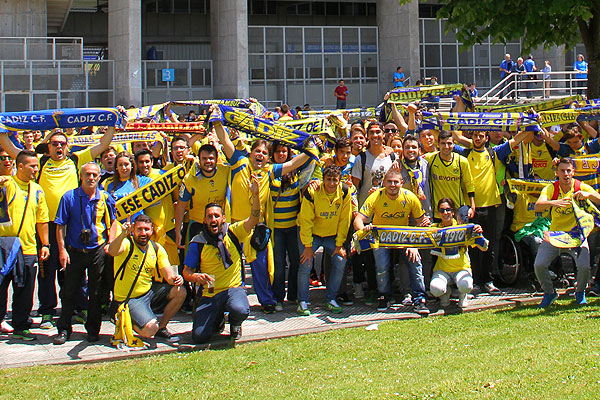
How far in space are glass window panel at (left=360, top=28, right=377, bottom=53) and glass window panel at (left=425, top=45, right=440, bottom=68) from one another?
231 centimetres

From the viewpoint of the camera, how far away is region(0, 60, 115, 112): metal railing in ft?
92.6

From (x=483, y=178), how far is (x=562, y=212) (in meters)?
1.26

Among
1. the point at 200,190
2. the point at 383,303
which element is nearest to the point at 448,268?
the point at 383,303

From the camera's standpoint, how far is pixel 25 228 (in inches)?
333

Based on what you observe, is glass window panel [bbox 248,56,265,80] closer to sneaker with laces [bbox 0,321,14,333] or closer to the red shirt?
the red shirt

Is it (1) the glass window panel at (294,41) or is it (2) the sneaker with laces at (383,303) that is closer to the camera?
(2) the sneaker with laces at (383,303)

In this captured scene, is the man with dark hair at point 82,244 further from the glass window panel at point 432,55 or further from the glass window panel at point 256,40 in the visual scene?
the glass window panel at point 432,55

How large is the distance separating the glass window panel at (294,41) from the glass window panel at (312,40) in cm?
32

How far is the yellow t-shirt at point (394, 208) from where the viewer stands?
9516mm

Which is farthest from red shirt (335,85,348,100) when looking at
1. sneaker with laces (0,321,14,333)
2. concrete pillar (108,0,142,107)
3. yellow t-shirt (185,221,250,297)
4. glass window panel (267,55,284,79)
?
sneaker with laces (0,321,14,333)

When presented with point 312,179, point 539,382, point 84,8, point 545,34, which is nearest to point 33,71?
point 84,8

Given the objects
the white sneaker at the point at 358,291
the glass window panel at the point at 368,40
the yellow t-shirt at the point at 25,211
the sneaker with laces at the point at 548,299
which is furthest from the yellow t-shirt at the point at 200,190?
the glass window panel at the point at 368,40

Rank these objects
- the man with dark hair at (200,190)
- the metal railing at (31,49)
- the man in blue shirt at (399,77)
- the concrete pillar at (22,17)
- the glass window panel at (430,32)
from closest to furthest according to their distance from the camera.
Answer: the man with dark hair at (200,190), the metal railing at (31,49), the concrete pillar at (22,17), the man in blue shirt at (399,77), the glass window panel at (430,32)

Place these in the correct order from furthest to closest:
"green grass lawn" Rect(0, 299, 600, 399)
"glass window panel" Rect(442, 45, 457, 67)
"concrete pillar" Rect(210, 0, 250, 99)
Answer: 1. "glass window panel" Rect(442, 45, 457, 67)
2. "concrete pillar" Rect(210, 0, 250, 99)
3. "green grass lawn" Rect(0, 299, 600, 399)
